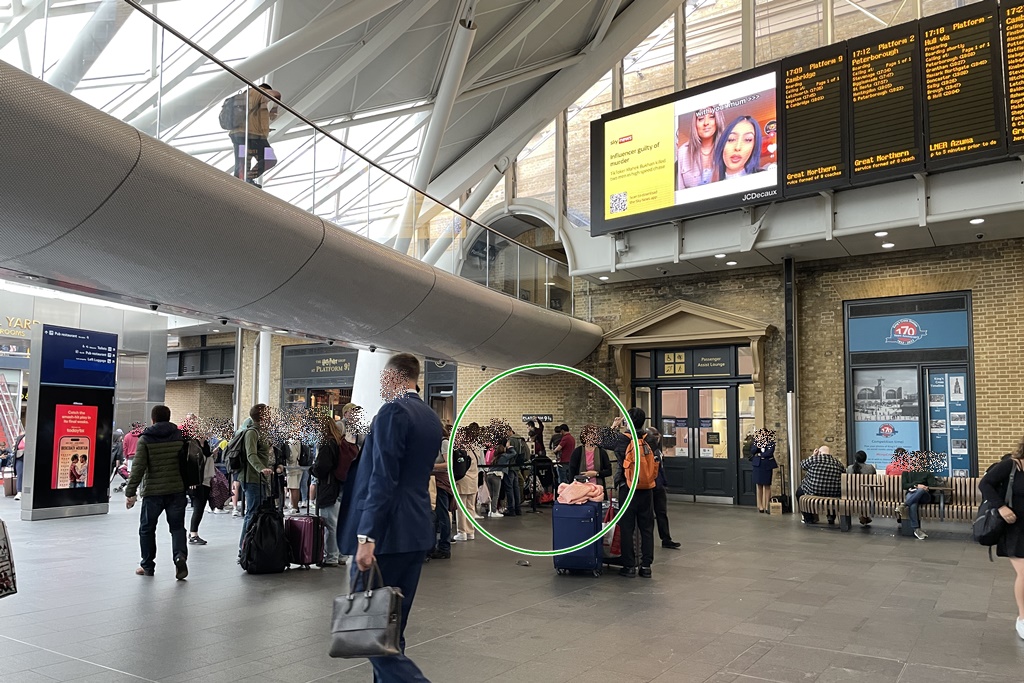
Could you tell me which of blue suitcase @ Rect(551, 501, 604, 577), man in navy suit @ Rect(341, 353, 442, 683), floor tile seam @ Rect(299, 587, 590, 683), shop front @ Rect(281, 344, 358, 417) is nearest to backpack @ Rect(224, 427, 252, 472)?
blue suitcase @ Rect(551, 501, 604, 577)

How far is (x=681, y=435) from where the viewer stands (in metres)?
17.9

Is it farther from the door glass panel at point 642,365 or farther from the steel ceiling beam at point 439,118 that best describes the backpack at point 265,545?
the door glass panel at point 642,365

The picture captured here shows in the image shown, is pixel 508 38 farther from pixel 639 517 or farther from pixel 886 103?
pixel 639 517

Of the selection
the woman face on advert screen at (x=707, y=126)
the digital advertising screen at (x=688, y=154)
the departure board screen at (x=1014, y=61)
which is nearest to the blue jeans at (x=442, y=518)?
the digital advertising screen at (x=688, y=154)

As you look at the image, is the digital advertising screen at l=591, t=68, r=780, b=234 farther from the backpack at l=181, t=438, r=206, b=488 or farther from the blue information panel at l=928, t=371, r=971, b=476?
the backpack at l=181, t=438, r=206, b=488

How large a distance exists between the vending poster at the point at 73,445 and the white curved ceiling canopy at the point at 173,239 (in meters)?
4.83

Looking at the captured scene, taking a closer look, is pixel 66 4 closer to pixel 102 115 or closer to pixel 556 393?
pixel 102 115

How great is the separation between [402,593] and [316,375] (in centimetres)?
2240

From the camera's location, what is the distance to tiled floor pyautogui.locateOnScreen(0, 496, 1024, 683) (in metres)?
4.86

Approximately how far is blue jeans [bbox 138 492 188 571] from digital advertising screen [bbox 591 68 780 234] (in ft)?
37.0

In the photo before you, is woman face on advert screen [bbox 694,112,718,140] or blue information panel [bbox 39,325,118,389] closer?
blue information panel [bbox 39,325,118,389]

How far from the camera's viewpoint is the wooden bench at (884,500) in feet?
39.1

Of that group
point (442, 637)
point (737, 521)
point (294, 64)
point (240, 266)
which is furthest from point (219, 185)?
point (737, 521)

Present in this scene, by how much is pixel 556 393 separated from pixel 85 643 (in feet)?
49.4
